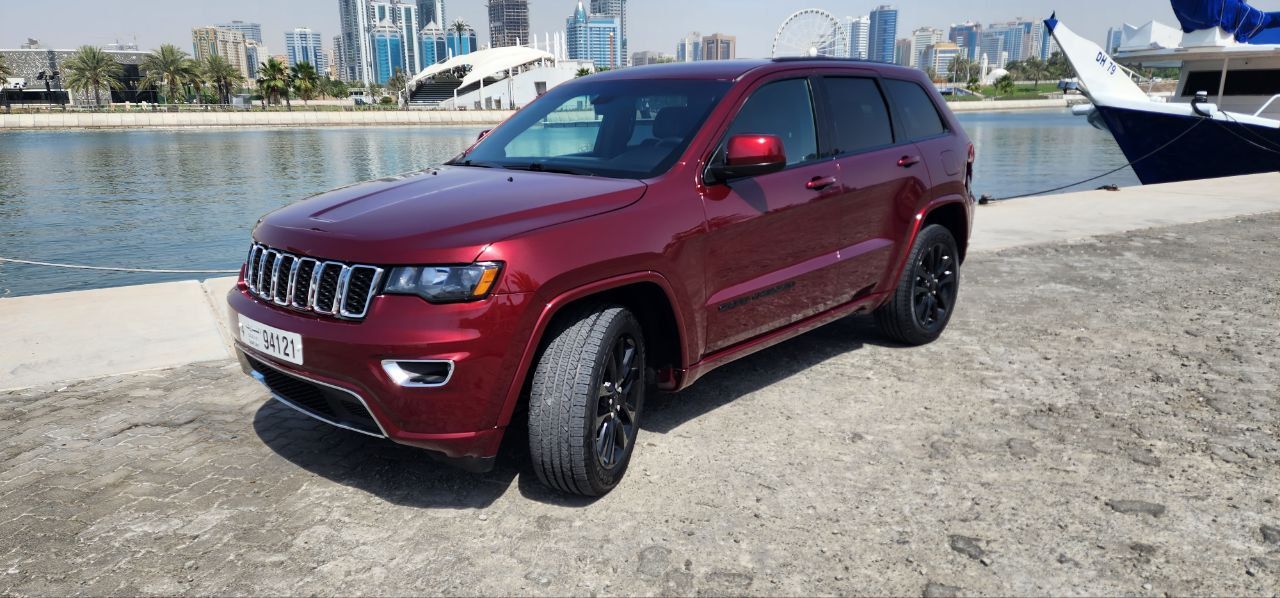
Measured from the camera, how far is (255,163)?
32031mm

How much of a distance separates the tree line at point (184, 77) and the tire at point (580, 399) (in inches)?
3791

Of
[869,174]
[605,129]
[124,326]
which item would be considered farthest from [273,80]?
[869,174]

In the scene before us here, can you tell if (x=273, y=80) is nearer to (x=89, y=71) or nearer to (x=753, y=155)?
(x=89, y=71)

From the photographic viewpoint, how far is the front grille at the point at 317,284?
2.89 m

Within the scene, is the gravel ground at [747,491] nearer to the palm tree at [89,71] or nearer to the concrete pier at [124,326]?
the concrete pier at [124,326]

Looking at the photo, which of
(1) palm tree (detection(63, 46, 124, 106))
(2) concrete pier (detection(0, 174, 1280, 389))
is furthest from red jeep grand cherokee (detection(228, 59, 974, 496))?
(1) palm tree (detection(63, 46, 124, 106))

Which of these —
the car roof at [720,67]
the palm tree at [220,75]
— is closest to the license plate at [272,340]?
the car roof at [720,67]

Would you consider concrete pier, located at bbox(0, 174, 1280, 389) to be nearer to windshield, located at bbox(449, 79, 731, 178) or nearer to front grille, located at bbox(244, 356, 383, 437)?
front grille, located at bbox(244, 356, 383, 437)

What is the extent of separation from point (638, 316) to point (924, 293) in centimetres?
243

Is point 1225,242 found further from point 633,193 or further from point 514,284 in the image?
point 514,284

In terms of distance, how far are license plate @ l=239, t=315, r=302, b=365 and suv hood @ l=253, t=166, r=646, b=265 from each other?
313 millimetres

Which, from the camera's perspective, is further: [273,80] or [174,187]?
[273,80]

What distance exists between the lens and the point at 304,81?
93.2 meters

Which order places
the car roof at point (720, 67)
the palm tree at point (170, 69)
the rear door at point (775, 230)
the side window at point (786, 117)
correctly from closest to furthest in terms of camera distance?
the rear door at point (775, 230)
the side window at point (786, 117)
the car roof at point (720, 67)
the palm tree at point (170, 69)
